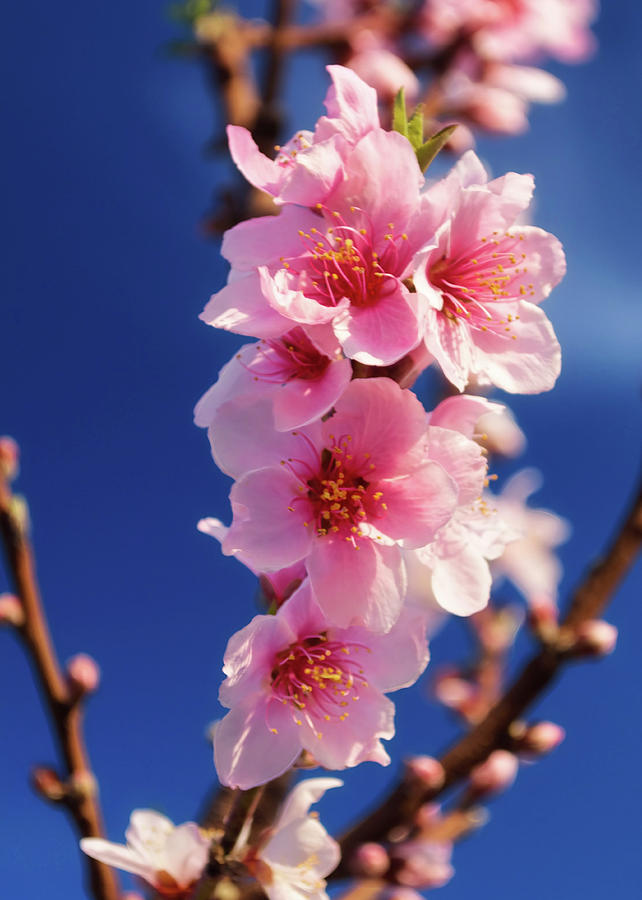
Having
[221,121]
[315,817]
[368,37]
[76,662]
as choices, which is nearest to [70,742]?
[76,662]

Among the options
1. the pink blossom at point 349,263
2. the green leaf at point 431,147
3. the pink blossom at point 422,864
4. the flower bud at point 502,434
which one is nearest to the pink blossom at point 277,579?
the pink blossom at point 349,263

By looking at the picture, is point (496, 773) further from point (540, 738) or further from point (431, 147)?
point (431, 147)

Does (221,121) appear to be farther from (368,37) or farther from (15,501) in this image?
(15,501)

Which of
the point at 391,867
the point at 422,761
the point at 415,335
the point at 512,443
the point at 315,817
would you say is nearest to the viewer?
the point at 415,335

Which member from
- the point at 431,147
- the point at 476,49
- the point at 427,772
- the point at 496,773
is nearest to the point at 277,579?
the point at 431,147

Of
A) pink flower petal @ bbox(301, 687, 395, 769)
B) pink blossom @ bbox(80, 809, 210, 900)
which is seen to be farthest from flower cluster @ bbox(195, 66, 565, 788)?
pink blossom @ bbox(80, 809, 210, 900)

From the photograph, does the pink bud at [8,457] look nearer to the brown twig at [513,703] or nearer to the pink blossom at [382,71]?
the brown twig at [513,703]
